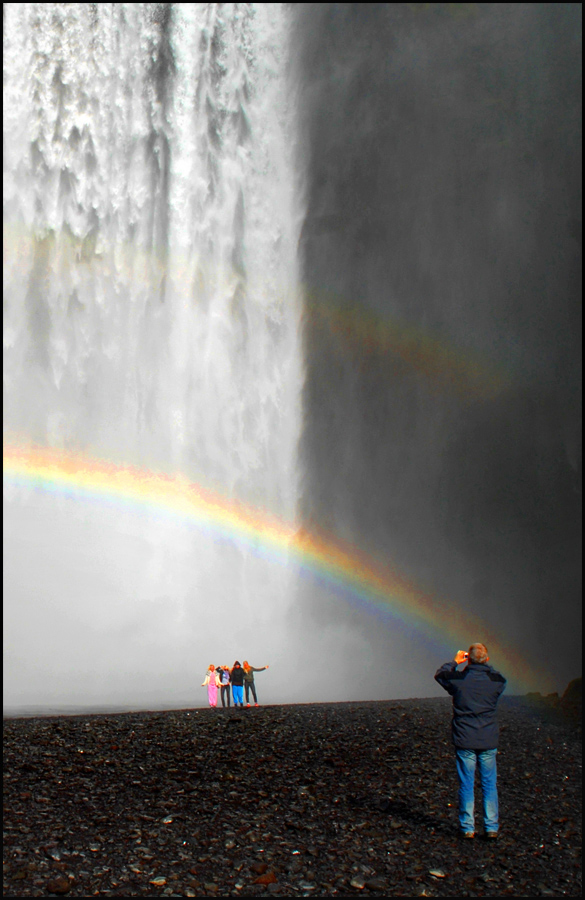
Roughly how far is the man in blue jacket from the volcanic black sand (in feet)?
1.89

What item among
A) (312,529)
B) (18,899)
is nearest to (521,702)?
(312,529)

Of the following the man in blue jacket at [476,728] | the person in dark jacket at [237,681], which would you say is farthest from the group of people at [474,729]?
the person in dark jacket at [237,681]

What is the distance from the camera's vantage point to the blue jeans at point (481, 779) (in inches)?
294

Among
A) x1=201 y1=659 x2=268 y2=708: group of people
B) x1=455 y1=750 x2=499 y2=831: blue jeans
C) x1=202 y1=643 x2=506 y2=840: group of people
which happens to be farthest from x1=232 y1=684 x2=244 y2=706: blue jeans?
x1=455 y1=750 x2=499 y2=831: blue jeans

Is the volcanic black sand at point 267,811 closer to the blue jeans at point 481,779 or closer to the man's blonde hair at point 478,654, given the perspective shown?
the blue jeans at point 481,779

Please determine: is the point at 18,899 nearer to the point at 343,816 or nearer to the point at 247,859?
the point at 247,859

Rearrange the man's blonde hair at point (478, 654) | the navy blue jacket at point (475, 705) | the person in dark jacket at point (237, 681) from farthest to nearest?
the person in dark jacket at point (237, 681), the man's blonde hair at point (478, 654), the navy blue jacket at point (475, 705)

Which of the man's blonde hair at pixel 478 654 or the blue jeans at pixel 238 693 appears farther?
the blue jeans at pixel 238 693

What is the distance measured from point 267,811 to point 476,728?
10.1 ft

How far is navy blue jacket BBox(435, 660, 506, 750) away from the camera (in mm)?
7414

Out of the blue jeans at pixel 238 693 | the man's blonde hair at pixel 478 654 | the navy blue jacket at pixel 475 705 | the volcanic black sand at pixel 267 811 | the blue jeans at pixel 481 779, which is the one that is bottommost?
the blue jeans at pixel 238 693

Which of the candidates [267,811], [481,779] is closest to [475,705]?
[481,779]

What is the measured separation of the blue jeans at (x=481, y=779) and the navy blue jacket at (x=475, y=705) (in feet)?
0.42

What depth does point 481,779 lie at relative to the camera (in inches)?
297
